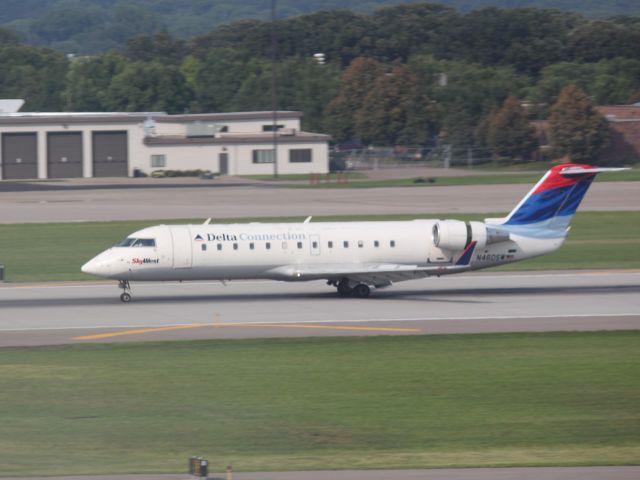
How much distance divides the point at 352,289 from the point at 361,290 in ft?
1.07

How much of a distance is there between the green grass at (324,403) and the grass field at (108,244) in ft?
58.4

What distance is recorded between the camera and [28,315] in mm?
36125

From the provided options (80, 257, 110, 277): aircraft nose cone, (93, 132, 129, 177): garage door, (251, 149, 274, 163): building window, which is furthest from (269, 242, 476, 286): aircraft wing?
(93, 132, 129, 177): garage door

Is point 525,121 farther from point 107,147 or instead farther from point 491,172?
point 107,147

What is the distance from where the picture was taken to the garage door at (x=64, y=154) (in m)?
115

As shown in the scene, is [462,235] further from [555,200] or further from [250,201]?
[250,201]

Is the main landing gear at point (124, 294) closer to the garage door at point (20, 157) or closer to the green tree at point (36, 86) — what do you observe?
the garage door at point (20, 157)

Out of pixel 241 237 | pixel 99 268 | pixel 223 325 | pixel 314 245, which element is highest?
pixel 241 237

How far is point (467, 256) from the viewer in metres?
38.2

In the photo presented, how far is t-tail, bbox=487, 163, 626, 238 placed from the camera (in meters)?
39.5

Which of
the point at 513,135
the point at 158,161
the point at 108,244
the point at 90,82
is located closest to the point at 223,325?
the point at 108,244

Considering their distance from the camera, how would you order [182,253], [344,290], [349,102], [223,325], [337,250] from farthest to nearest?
[349,102]
[344,290]
[337,250]
[182,253]
[223,325]

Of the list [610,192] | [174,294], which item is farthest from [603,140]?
[174,294]

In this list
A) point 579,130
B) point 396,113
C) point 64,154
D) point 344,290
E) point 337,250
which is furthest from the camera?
point 396,113
